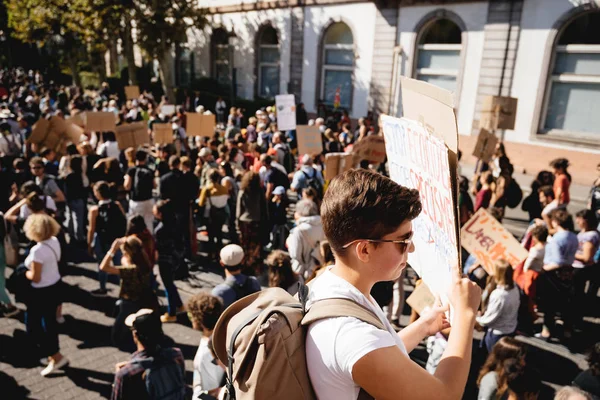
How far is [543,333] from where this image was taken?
568 cm

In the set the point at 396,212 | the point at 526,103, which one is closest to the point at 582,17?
the point at 526,103

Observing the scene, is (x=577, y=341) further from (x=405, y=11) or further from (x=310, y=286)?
(x=405, y=11)

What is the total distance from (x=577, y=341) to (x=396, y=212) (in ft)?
18.3

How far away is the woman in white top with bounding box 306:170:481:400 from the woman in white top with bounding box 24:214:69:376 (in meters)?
4.15

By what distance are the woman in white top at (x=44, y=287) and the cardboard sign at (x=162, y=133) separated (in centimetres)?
554

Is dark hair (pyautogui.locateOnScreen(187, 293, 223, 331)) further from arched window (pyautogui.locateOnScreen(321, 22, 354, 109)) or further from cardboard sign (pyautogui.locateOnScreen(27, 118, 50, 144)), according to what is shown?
arched window (pyautogui.locateOnScreen(321, 22, 354, 109))

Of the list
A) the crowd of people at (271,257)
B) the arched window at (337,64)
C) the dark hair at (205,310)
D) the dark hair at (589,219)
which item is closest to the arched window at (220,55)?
the arched window at (337,64)

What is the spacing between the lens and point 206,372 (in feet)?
10.6

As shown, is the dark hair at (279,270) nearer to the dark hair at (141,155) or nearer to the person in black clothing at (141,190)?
the person in black clothing at (141,190)

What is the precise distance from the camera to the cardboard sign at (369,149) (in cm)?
765

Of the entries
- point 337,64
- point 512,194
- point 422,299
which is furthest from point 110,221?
point 337,64

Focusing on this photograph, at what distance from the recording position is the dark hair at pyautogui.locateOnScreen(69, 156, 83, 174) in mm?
7383

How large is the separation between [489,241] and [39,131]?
879cm

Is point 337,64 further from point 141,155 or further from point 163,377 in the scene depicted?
point 163,377
